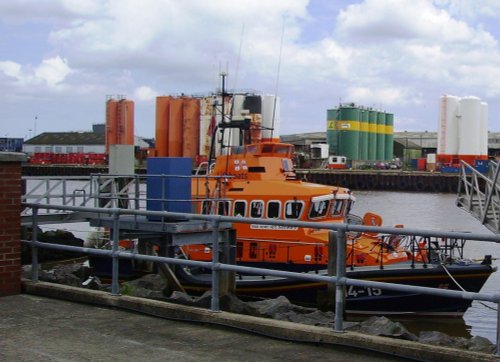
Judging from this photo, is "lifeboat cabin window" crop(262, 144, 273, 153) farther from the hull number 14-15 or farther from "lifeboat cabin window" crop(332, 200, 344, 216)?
the hull number 14-15

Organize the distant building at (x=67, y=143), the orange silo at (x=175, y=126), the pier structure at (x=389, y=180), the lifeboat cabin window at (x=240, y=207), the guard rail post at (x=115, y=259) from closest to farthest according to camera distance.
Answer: the guard rail post at (x=115, y=259), the lifeboat cabin window at (x=240, y=207), the pier structure at (x=389, y=180), the orange silo at (x=175, y=126), the distant building at (x=67, y=143)

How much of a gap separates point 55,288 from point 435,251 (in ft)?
33.0

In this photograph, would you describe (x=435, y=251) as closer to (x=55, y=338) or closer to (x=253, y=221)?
(x=253, y=221)

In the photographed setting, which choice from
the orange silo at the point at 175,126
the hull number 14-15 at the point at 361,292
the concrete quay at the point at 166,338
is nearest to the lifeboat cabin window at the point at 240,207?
the hull number 14-15 at the point at 361,292

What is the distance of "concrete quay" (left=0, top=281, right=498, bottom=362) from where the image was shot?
5.85 metres

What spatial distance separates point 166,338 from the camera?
21.2ft

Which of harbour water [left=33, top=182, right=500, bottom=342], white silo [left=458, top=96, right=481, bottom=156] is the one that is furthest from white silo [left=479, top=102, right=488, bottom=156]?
harbour water [left=33, top=182, right=500, bottom=342]

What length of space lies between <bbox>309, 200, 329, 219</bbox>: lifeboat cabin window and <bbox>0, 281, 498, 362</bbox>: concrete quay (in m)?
8.63

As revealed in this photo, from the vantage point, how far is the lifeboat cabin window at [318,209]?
625 inches

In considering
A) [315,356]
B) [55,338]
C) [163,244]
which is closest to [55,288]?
[55,338]

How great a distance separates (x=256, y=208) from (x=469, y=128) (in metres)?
69.6

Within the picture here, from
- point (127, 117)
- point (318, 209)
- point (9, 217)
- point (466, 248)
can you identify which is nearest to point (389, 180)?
point (127, 117)

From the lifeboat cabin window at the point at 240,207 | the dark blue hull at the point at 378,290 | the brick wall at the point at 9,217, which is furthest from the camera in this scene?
the lifeboat cabin window at the point at 240,207

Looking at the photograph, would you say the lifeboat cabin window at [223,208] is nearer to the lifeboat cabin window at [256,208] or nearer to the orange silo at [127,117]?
the lifeboat cabin window at [256,208]
